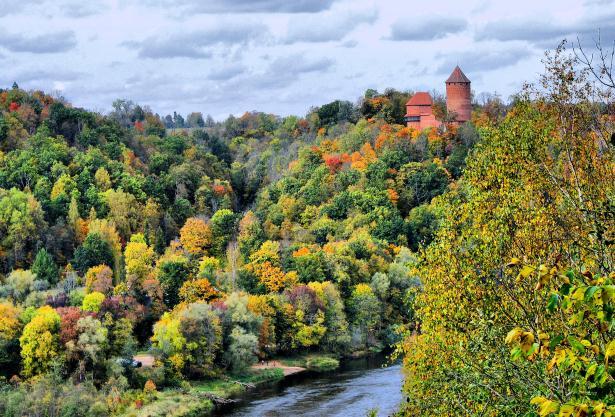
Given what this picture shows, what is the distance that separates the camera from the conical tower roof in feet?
285

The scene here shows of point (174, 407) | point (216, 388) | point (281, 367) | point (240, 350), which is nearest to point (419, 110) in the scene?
point (281, 367)

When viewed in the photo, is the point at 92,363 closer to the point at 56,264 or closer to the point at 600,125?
the point at 56,264

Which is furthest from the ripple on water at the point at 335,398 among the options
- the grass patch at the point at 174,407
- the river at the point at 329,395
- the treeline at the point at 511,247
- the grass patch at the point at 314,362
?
the treeline at the point at 511,247

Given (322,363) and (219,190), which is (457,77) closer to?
(219,190)

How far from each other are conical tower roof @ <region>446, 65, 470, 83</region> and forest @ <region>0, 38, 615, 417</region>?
364 centimetres

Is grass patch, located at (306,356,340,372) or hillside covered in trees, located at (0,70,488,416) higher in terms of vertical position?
hillside covered in trees, located at (0,70,488,416)

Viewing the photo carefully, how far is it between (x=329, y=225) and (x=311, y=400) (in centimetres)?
3305

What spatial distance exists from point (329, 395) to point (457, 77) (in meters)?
51.6

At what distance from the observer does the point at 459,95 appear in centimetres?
8688

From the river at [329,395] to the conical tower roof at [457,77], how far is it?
43303 millimetres

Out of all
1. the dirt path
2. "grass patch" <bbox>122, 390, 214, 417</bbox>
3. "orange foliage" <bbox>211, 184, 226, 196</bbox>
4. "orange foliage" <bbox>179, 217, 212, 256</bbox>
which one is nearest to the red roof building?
"orange foliage" <bbox>211, 184, 226, 196</bbox>

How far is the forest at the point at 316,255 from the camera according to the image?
A: 506 inches

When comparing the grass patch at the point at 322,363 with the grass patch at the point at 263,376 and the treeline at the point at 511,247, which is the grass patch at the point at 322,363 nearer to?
the grass patch at the point at 263,376

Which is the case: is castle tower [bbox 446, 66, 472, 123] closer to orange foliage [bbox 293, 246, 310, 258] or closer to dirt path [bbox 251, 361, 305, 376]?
orange foliage [bbox 293, 246, 310, 258]
